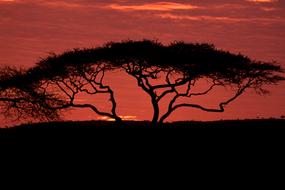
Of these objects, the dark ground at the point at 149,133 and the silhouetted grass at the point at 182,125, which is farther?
the silhouetted grass at the point at 182,125

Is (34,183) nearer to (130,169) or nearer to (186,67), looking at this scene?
(130,169)

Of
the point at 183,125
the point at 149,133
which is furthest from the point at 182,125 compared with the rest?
the point at 149,133

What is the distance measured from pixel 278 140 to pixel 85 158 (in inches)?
419

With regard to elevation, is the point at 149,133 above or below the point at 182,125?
above

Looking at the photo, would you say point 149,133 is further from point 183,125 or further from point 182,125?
point 183,125

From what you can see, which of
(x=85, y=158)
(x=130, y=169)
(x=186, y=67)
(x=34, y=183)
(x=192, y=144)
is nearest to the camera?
(x=34, y=183)

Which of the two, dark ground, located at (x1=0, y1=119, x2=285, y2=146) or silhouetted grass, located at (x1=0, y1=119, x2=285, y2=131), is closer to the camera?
dark ground, located at (x1=0, y1=119, x2=285, y2=146)

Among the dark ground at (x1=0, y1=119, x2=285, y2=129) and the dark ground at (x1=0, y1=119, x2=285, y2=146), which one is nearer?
the dark ground at (x1=0, y1=119, x2=285, y2=146)

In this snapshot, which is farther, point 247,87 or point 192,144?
point 247,87

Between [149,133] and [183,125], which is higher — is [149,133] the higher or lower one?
the higher one

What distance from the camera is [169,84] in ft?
154

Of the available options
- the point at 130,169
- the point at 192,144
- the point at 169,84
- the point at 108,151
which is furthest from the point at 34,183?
the point at 169,84

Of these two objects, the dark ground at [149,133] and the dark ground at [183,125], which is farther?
the dark ground at [183,125]

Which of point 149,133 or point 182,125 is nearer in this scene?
point 149,133
